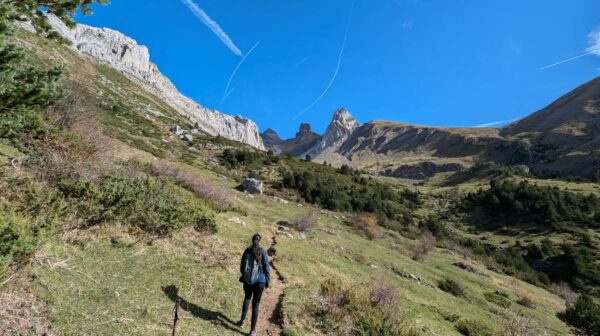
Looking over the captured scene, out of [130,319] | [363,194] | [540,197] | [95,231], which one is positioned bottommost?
[130,319]

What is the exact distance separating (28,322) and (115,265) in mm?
4006

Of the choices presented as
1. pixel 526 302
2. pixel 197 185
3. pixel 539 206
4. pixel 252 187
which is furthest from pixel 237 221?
pixel 539 206

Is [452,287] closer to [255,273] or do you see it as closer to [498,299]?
[498,299]

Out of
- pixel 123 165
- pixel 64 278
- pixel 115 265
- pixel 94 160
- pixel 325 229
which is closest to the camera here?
pixel 64 278

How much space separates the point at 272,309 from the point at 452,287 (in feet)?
57.9

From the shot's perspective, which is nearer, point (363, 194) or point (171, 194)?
point (171, 194)

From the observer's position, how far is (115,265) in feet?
34.3

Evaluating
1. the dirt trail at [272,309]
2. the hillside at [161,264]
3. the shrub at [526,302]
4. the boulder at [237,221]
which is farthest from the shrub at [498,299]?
the dirt trail at [272,309]

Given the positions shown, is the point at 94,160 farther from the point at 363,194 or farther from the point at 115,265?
the point at 363,194

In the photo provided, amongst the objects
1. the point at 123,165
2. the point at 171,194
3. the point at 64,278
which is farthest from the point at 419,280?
the point at 64,278

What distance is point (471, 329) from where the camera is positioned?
647 inches

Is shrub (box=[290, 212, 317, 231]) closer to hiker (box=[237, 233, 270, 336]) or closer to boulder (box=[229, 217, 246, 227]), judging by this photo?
boulder (box=[229, 217, 246, 227])

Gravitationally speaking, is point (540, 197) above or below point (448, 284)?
above

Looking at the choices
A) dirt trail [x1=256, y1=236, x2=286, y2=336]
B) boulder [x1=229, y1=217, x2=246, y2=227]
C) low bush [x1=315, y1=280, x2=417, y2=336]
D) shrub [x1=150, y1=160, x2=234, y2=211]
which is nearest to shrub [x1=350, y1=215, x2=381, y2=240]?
shrub [x1=150, y1=160, x2=234, y2=211]
